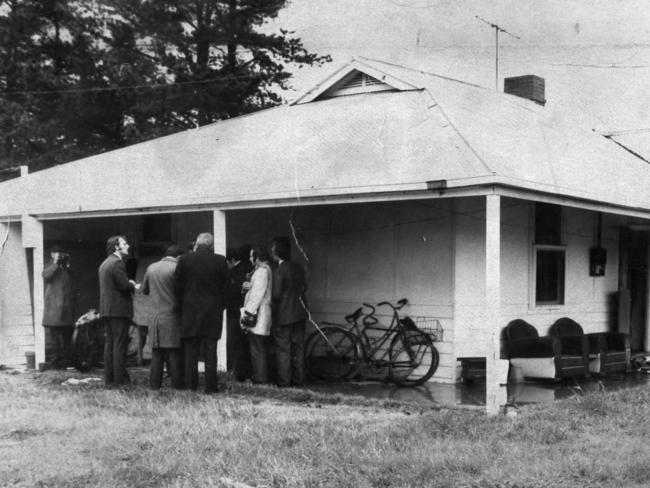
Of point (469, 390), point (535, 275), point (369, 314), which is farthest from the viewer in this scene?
point (535, 275)

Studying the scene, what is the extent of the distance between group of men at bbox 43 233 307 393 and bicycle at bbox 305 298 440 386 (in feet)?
2.82

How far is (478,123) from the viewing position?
39.9ft

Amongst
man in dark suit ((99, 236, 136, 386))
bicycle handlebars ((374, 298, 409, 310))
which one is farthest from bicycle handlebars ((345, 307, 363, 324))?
man in dark suit ((99, 236, 136, 386))

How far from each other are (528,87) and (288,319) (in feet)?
31.9

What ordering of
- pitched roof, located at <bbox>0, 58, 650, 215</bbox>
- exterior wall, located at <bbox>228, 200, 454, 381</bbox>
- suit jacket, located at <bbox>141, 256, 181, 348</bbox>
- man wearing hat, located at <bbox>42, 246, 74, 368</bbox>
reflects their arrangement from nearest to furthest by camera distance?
pitched roof, located at <bbox>0, 58, 650, 215</bbox>
suit jacket, located at <bbox>141, 256, 181, 348</bbox>
exterior wall, located at <bbox>228, 200, 454, 381</bbox>
man wearing hat, located at <bbox>42, 246, 74, 368</bbox>

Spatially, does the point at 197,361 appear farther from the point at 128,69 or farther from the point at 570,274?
the point at 128,69

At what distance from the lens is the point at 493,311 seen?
30.2ft

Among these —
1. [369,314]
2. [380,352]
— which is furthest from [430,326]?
[369,314]

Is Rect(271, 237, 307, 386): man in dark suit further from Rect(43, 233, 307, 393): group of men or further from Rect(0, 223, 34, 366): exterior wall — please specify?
Rect(0, 223, 34, 366): exterior wall

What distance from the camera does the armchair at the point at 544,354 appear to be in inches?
462

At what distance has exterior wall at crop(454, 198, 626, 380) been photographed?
12.0 meters

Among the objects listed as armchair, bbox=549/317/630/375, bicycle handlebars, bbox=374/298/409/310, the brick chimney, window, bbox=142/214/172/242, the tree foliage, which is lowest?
armchair, bbox=549/317/630/375

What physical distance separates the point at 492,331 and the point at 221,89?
20.6 m

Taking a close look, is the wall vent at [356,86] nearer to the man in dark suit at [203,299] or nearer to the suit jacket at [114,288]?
the man in dark suit at [203,299]
